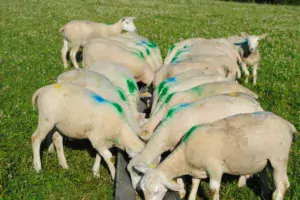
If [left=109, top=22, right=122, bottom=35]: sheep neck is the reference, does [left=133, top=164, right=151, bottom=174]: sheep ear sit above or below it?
above

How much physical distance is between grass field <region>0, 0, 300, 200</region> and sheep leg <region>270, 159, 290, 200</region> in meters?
0.40

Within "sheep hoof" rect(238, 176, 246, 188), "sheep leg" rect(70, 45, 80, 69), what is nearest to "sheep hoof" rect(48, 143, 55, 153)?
"sheep hoof" rect(238, 176, 246, 188)

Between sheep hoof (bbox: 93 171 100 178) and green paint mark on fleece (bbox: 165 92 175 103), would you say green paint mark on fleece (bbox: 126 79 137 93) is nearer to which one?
green paint mark on fleece (bbox: 165 92 175 103)

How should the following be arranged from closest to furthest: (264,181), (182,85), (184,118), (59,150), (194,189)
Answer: (194,189)
(264,181)
(184,118)
(59,150)
(182,85)

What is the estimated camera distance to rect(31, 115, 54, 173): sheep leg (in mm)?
6086

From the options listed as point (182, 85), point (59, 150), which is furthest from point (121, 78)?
point (59, 150)

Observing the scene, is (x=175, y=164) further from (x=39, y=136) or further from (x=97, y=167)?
(x=39, y=136)

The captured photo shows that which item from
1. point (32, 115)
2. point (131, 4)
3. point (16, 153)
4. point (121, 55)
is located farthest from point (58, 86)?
point (131, 4)

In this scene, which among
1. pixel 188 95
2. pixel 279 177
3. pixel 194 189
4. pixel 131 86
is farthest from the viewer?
pixel 131 86

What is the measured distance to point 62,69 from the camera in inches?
480

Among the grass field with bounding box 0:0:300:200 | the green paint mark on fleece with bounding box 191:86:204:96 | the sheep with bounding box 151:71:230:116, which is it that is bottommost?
the grass field with bounding box 0:0:300:200

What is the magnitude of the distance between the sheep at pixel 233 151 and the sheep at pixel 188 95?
1.52 metres

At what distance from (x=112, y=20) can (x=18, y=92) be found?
13.8 m

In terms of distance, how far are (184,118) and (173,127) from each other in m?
0.22
